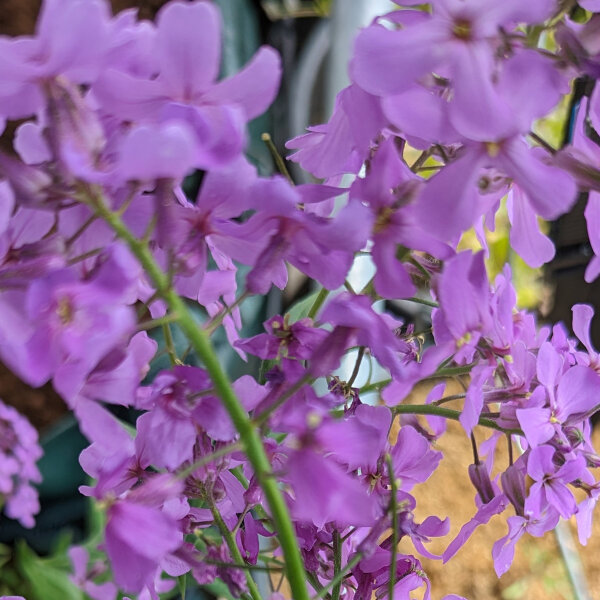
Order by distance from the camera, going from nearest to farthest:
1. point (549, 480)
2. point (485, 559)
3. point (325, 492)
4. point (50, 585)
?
point (325, 492), point (549, 480), point (50, 585), point (485, 559)

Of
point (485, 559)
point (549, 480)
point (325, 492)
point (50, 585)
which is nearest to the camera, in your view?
point (325, 492)

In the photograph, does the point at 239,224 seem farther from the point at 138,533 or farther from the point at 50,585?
the point at 50,585

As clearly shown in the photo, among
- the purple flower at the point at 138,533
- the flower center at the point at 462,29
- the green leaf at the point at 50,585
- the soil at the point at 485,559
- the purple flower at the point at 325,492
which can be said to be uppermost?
the flower center at the point at 462,29

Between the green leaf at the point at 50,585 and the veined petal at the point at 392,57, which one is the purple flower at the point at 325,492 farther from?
the green leaf at the point at 50,585

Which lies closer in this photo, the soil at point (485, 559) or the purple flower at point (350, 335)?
the purple flower at point (350, 335)

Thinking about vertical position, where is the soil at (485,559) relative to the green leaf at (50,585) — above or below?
below

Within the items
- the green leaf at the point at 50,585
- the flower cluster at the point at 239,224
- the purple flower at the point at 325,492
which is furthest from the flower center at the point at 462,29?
the green leaf at the point at 50,585

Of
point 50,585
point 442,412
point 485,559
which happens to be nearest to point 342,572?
point 442,412

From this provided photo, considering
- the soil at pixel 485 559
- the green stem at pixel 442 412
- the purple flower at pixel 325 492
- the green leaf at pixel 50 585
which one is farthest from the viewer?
the soil at pixel 485 559

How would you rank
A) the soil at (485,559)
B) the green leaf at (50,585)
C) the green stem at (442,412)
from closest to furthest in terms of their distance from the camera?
the green stem at (442,412) < the green leaf at (50,585) < the soil at (485,559)

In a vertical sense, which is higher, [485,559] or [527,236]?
[527,236]
